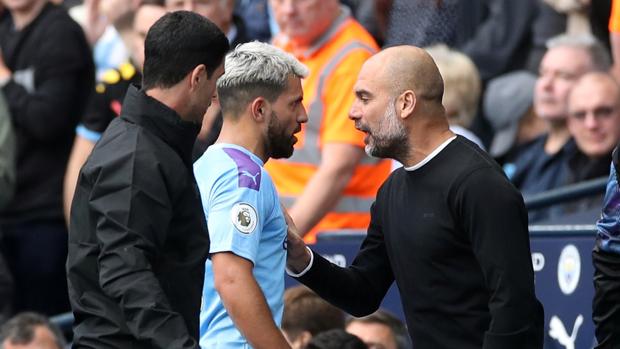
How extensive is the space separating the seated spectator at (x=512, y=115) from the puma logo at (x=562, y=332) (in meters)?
2.57

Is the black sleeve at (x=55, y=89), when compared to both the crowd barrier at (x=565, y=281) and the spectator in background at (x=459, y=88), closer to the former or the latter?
the spectator in background at (x=459, y=88)

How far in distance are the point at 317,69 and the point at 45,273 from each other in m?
2.43

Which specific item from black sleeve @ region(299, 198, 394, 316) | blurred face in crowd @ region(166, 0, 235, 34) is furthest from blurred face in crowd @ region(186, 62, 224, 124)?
blurred face in crowd @ region(166, 0, 235, 34)

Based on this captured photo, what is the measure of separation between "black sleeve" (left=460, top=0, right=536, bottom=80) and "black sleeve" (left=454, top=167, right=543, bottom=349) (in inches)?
190

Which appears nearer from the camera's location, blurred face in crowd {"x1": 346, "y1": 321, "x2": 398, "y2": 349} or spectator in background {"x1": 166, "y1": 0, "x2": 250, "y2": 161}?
blurred face in crowd {"x1": 346, "y1": 321, "x2": 398, "y2": 349}

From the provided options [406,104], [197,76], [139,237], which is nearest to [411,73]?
[406,104]

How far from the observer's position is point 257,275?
5.15m

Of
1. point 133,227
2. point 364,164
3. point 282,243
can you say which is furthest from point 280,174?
point 133,227

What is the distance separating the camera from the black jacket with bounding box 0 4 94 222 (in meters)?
9.43

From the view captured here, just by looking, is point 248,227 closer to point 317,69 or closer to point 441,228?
point 441,228

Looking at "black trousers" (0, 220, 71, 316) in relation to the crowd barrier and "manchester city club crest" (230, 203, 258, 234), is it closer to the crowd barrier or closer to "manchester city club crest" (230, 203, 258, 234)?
the crowd barrier

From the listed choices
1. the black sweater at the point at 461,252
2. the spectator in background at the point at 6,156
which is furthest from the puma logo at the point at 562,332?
the spectator in background at the point at 6,156

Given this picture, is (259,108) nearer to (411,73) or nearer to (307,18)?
(411,73)

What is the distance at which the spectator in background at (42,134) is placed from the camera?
9391 mm
